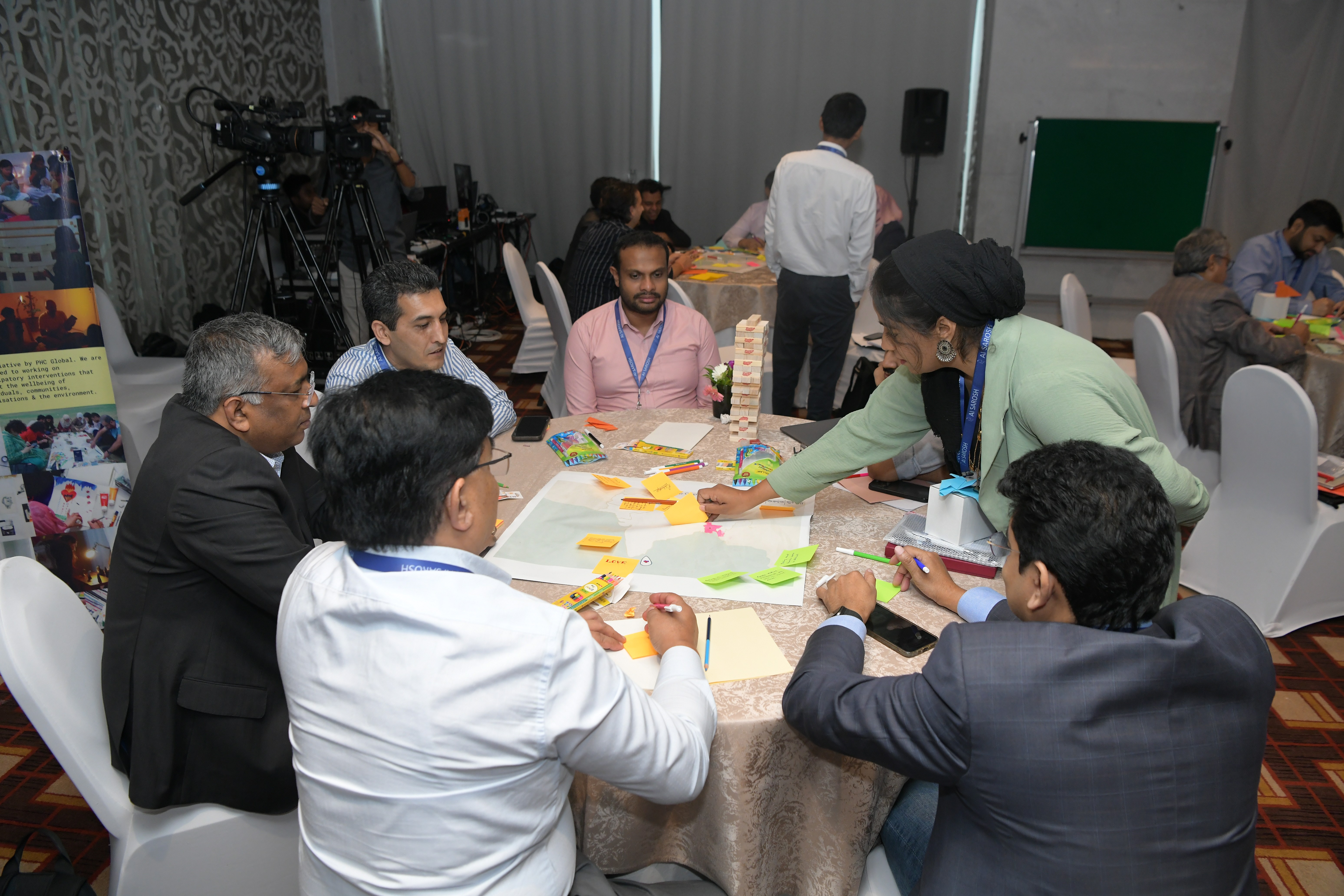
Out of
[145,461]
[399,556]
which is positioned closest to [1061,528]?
[399,556]

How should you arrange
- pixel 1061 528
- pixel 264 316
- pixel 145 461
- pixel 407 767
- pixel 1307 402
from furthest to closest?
1. pixel 1307 402
2. pixel 264 316
3. pixel 145 461
4. pixel 1061 528
5. pixel 407 767

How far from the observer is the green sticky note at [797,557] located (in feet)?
5.56

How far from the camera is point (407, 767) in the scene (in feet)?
3.10

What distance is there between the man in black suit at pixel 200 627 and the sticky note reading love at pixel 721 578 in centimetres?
73

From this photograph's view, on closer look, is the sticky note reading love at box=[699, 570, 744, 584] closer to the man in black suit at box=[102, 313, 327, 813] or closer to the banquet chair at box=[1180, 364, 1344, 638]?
the man in black suit at box=[102, 313, 327, 813]

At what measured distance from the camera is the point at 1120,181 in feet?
22.0

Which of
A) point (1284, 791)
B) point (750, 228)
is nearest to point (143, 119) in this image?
point (750, 228)

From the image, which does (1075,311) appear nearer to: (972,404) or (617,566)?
(972,404)

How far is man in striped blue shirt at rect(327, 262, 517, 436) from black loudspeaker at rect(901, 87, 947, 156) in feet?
19.5

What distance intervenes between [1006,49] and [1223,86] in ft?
5.60

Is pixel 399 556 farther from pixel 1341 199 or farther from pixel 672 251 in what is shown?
pixel 1341 199

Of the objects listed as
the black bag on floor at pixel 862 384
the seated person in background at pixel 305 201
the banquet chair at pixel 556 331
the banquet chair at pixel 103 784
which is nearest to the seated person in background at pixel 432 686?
the banquet chair at pixel 103 784

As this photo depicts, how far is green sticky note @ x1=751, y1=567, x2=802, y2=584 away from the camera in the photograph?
1629 mm

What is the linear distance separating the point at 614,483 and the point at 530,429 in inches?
19.1
